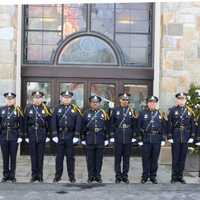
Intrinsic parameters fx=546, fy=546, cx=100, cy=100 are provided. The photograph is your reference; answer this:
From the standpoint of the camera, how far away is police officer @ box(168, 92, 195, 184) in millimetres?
9766

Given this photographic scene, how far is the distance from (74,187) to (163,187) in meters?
1.38

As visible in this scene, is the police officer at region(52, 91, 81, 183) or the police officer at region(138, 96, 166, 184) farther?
the police officer at region(138, 96, 166, 184)

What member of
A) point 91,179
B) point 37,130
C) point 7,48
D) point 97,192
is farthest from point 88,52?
point 97,192

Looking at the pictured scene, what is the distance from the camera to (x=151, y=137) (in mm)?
9648

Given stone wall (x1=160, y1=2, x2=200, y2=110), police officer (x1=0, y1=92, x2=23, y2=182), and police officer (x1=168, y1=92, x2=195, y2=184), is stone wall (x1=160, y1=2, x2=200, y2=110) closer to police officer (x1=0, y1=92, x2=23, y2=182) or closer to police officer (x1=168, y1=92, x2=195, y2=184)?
police officer (x1=168, y1=92, x2=195, y2=184)

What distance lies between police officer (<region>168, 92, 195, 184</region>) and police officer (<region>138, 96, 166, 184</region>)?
206 millimetres

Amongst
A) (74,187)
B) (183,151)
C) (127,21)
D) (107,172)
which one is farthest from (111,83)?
(74,187)

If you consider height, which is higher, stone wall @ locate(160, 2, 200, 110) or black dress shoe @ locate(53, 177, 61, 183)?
stone wall @ locate(160, 2, 200, 110)

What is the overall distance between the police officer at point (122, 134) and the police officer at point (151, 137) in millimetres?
184

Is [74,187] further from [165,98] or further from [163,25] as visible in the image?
[163,25]

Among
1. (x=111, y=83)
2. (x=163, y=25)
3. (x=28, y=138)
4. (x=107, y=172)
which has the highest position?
(x=163, y=25)

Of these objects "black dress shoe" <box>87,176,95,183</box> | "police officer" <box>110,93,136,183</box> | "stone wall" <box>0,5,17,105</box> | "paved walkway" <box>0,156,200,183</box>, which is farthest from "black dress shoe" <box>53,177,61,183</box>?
"stone wall" <box>0,5,17,105</box>

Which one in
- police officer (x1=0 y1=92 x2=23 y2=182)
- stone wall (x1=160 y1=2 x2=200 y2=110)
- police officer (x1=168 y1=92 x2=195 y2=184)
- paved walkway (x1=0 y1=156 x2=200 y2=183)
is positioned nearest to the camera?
police officer (x1=0 y1=92 x2=23 y2=182)

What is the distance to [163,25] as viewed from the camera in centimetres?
1267
